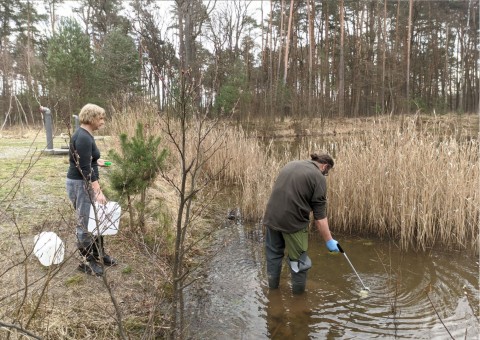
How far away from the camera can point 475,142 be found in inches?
188

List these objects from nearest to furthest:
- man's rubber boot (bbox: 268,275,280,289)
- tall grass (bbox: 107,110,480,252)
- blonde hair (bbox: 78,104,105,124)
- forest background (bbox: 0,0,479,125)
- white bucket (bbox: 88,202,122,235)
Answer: white bucket (bbox: 88,202,122,235) < blonde hair (bbox: 78,104,105,124) < man's rubber boot (bbox: 268,275,280,289) < tall grass (bbox: 107,110,480,252) < forest background (bbox: 0,0,479,125)

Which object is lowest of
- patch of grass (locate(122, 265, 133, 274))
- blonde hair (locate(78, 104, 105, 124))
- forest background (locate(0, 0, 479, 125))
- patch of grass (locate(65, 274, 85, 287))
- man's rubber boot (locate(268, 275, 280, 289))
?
man's rubber boot (locate(268, 275, 280, 289))

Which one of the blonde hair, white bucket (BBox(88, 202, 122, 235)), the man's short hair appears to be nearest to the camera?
white bucket (BBox(88, 202, 122, 235))

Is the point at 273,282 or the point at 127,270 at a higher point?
the point at 127,270

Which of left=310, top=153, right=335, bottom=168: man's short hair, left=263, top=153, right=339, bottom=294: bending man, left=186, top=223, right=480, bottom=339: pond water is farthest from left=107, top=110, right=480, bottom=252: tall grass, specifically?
left=310, top=153, right=335, bottom=168: man's short hair

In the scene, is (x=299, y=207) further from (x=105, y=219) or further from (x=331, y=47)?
(x=331, y=47)

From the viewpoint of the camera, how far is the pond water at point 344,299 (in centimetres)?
296

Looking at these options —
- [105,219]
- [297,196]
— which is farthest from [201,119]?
[297,196]

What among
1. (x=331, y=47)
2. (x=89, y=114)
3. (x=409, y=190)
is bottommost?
(x=409, y=190)

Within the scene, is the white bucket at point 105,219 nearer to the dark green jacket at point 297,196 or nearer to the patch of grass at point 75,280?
the patch of grass at point 75,280

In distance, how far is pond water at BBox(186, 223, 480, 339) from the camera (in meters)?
2.96

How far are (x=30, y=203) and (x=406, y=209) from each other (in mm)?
4738

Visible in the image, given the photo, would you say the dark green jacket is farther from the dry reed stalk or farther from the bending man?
the dry reed stalk

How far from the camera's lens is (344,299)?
136 inches
